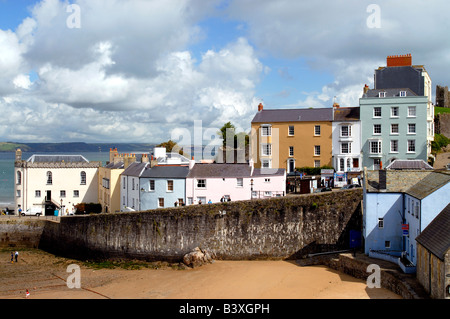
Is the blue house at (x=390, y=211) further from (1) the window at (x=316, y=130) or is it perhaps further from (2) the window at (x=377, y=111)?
(1) the window at (x=316, y=130)

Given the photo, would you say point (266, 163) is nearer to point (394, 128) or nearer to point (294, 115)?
point (294, 115)

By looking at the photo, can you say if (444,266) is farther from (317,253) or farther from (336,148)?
(336,148)

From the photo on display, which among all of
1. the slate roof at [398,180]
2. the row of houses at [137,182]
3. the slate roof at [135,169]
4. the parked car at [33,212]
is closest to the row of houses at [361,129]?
the row of houses at [137,182]

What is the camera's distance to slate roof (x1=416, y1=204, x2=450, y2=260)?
648 inches

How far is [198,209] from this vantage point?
2723 centimetres

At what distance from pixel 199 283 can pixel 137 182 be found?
46.8ft

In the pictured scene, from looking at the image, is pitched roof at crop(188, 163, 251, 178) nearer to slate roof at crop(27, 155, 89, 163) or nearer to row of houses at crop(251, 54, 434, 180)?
row of houses at crop(251, 54, 434, 180)

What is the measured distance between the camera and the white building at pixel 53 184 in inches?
1676

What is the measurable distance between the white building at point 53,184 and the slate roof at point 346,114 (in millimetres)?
25875

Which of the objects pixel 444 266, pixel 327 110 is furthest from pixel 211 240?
pixel 327 110

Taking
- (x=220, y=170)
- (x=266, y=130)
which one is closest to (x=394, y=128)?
(x=266, y=130)

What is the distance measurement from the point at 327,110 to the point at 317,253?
23403 mm

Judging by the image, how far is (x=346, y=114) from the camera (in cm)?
4488

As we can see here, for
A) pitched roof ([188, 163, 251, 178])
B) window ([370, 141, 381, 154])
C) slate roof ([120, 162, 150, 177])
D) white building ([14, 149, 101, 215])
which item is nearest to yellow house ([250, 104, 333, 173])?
window ([370, 141, 381, 154])
